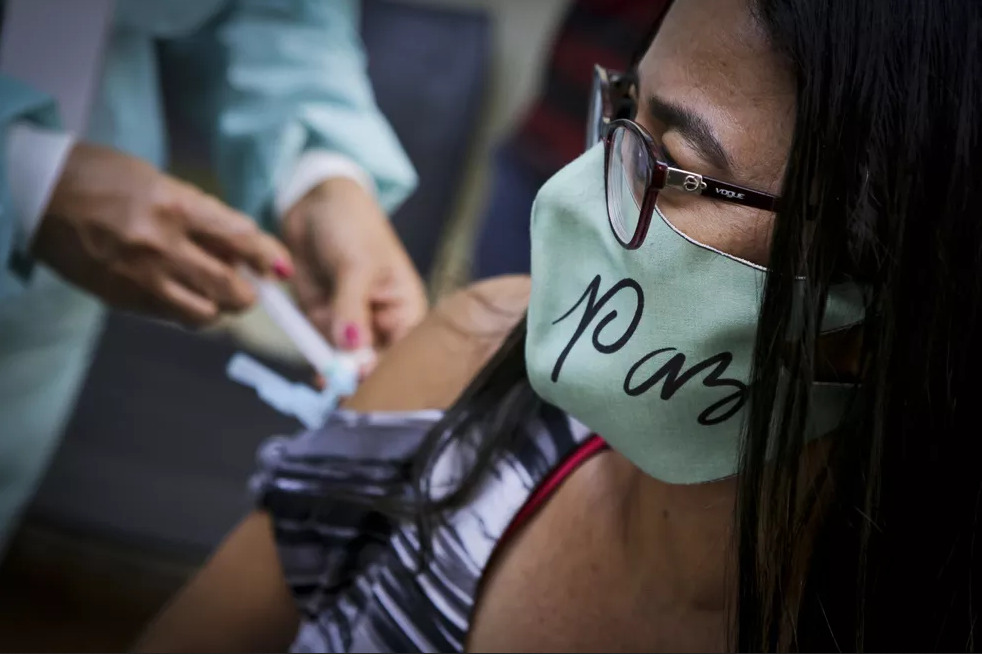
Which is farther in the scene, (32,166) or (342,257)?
(342,257)

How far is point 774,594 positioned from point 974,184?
0.30m

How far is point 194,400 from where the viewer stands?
823mm

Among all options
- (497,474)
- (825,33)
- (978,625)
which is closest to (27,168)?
(497,474)

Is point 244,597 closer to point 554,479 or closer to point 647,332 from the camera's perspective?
point 554,479

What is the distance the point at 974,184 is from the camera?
1.61ft

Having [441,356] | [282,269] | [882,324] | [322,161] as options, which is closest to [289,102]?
[322,161]

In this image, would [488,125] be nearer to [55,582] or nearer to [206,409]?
[206,409]

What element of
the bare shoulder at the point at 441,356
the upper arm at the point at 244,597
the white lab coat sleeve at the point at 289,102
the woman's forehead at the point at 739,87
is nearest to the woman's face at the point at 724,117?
the woman's forehead at the point at 739,87

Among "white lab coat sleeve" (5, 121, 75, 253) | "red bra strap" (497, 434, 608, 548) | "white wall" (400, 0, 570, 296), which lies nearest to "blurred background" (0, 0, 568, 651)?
"white wall" (400, 0, 570, 296)

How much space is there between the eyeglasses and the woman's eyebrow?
0.01 meters

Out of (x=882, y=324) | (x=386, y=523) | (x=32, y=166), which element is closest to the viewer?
(x=882, y=324)

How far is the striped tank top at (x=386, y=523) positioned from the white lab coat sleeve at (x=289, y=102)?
0.25m

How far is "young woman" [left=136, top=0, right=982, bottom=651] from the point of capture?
19.8 inches

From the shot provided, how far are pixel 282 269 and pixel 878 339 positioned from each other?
501mm
